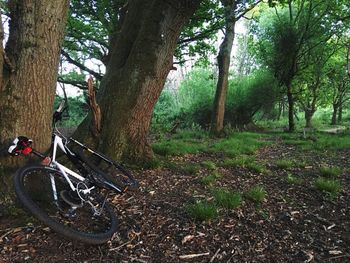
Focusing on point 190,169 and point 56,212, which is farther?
point 190,169

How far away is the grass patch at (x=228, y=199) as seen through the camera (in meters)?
3.90

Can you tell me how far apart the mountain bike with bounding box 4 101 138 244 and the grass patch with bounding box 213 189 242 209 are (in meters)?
1.23

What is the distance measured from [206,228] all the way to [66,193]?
4.81ft

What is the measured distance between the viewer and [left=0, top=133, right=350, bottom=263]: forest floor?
9.71ft

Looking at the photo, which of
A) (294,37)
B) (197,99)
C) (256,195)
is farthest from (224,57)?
(256,195)

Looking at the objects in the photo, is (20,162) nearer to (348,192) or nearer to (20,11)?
(20,11)

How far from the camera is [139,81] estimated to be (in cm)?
486

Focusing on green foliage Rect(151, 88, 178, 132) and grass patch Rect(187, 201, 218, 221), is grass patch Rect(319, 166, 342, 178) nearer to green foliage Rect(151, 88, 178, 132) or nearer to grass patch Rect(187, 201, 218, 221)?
grass patch Rect(187, 201, 218, 221)

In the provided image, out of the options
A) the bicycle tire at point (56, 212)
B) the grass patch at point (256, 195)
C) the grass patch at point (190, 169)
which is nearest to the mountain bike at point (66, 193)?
the bicycle tire at point (56, 212)

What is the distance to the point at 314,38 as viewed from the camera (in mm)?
12672

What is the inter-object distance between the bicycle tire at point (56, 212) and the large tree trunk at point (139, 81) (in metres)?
1.43

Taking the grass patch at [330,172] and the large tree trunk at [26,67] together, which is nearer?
the large tree trunk at [26,67]

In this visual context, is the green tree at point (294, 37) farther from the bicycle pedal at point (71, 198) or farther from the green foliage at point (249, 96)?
the bicycle pedal at point (71, 198)

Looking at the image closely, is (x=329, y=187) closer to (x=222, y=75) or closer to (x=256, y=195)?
(x=256, y=195)
